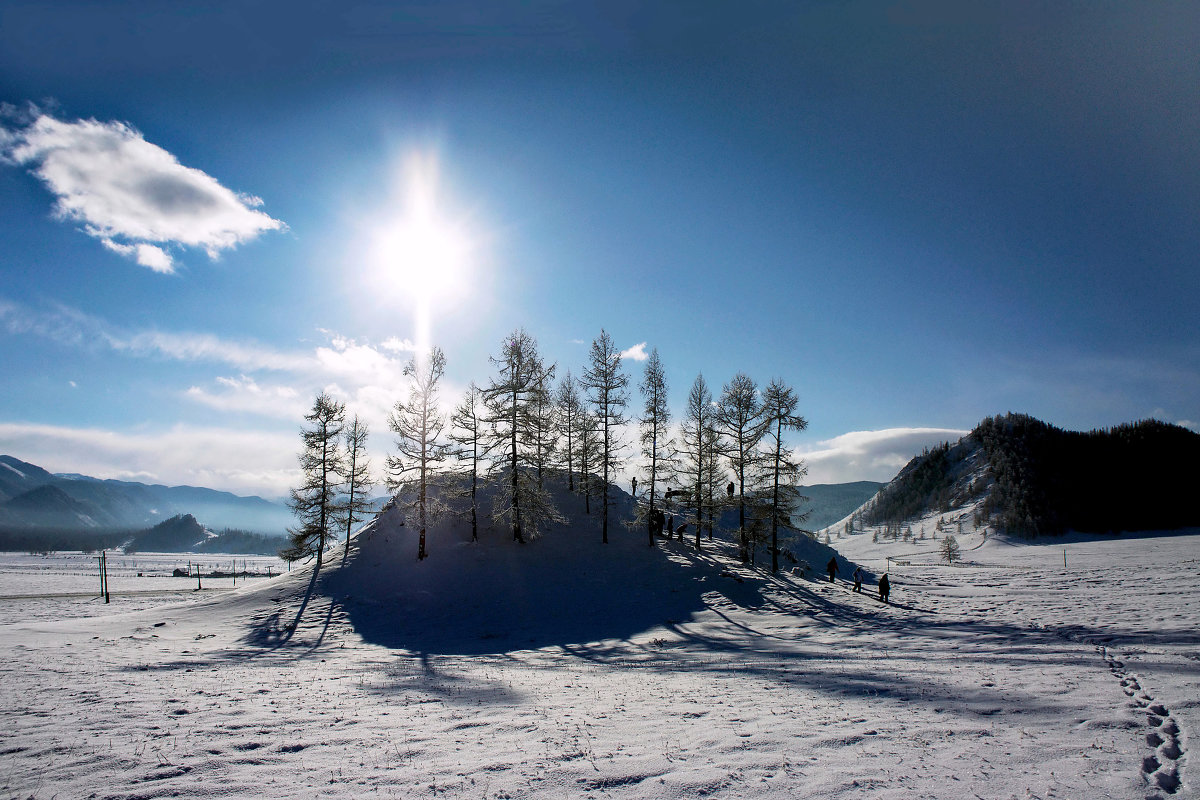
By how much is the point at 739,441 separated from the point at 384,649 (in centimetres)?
2281

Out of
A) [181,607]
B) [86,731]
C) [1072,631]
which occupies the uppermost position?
[86,731]

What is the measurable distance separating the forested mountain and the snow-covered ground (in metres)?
126

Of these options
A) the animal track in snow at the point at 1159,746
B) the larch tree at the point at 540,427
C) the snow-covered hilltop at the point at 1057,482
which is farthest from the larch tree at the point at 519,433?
the snow-covered hilltop at the point at 1057,482

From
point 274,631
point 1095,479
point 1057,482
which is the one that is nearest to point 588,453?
point 274,631

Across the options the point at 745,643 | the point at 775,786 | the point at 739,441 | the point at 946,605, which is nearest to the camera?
the point at 775,786

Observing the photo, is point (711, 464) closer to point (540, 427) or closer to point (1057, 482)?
point (540, 427)

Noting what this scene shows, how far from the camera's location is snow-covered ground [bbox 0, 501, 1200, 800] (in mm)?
5555

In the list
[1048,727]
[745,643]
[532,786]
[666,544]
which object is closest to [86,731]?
[532,786]

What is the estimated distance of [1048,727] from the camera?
696 cm

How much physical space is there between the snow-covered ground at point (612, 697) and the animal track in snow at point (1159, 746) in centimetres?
4

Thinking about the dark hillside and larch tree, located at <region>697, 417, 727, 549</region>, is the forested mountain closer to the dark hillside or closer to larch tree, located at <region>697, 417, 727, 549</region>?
the dark hillside

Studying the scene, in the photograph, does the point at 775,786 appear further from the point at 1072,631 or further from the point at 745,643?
the point at 1072,631

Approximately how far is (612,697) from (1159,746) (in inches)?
318

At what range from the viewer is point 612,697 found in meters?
10.1
